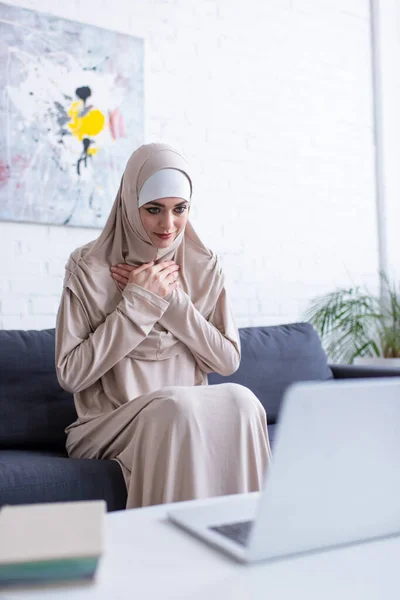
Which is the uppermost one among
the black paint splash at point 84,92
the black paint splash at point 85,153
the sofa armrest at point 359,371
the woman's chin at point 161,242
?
the black paint splash at point 84,92

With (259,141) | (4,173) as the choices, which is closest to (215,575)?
(4,173)

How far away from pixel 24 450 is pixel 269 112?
2.01 metres

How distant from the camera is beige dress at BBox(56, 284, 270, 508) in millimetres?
1631

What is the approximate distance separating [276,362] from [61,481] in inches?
45.8

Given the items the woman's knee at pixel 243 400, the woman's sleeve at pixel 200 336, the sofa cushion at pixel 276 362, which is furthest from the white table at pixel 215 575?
the sofa cushion at pixel 276 362

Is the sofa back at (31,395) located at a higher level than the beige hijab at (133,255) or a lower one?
lower

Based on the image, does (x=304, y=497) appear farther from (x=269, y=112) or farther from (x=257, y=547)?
(x=269, y=112)

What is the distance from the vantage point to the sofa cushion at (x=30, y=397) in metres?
2.14

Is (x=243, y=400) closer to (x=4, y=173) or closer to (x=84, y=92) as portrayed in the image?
(x=4, y=173)

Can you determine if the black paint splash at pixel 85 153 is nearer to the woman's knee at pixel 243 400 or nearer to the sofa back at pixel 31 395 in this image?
the sofa back at pixel 31 395

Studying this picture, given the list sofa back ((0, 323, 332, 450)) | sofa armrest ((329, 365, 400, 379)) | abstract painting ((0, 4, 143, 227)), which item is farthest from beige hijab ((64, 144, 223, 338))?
sofa armrest ((329, 365, 400, 379))

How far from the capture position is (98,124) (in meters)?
2.74

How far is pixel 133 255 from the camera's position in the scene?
2.11 meters

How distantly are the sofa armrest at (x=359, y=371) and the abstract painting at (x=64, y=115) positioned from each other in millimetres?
1148
